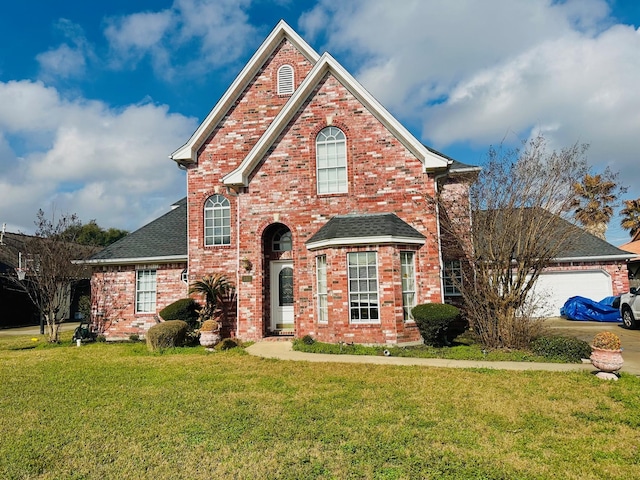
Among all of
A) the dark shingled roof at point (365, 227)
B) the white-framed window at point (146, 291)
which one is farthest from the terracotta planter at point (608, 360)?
the white-framed window at point (146, 291)

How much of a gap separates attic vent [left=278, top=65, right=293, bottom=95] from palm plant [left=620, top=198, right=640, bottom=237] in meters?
28.7

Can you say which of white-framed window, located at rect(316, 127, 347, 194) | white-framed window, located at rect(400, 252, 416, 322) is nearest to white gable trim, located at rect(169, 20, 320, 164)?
white-framed window, located at rect(316, 127, 347, 194)

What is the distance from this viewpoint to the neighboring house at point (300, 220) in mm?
12305

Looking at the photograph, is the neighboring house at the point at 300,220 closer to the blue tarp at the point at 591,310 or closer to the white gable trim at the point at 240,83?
the white gable trim at the point at 240,83

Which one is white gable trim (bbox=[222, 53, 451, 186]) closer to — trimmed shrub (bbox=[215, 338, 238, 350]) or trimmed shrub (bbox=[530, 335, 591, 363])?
trimmed shrub (bbox=[215, 338, 238, 350])

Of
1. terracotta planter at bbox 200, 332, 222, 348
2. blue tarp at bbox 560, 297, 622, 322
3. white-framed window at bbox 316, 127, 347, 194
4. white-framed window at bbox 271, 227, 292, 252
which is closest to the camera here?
terracotta planter at bbox 200, 332, 222, 348

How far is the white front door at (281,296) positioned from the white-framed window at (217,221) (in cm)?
233

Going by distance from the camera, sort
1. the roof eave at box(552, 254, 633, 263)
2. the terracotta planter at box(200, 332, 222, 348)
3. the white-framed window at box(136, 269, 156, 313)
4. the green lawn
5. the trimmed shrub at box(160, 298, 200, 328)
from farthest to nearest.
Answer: the roof eave at box(552, 254, 633, 263) < the white-framed window at box(136, 269, 156, 313) < the trimmed shrub at box(160, 298, 200, 328) < the terracotta planter at box(200, 332, 222, 348) < the green lawn

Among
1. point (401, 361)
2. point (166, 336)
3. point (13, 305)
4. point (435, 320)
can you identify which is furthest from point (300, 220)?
point (13, 305)

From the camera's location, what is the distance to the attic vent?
16.4 m

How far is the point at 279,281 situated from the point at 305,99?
6.62 meters

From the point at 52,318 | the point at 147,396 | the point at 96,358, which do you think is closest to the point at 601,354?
the point at 147,396

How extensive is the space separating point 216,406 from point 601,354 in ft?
24.6

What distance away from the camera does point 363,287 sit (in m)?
12.2
